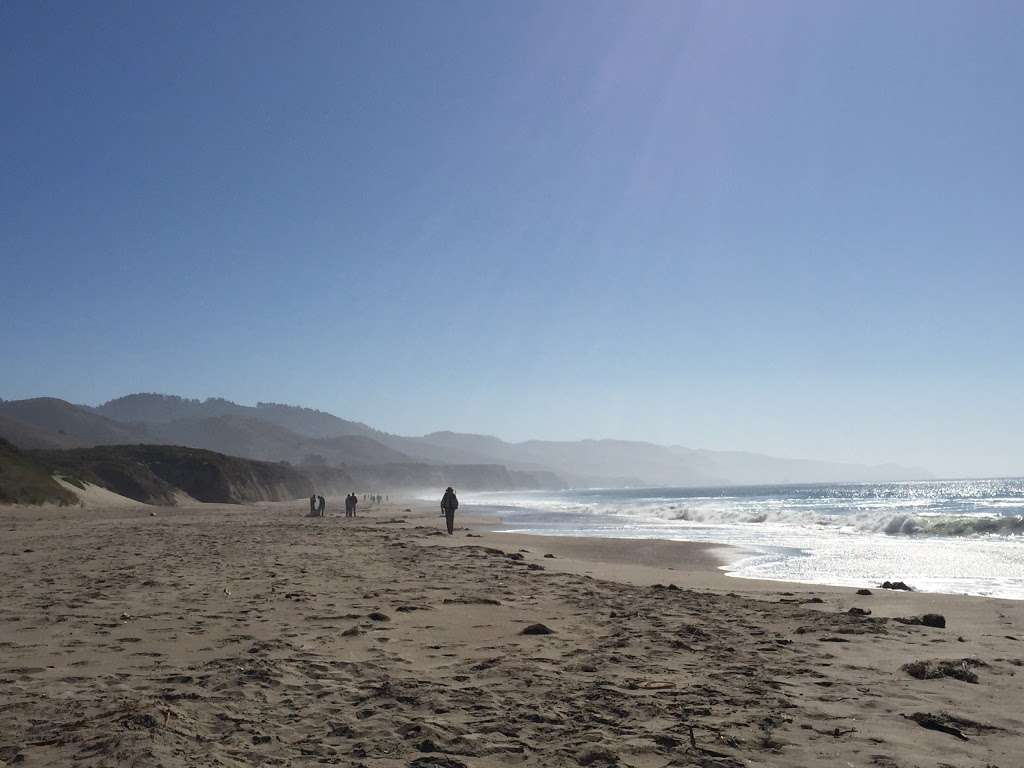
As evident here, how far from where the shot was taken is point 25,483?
32.5 metres

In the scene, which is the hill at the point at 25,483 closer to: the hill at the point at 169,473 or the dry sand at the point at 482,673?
the hill at the point at 169,473

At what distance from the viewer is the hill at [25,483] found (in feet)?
102

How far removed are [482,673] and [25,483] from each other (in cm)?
3513

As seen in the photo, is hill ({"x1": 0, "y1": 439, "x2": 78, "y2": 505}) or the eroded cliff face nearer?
hill ({"x1": 0, "y1": 439, "x2": 78, "y2": 505})

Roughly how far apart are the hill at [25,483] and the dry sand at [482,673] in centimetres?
2473

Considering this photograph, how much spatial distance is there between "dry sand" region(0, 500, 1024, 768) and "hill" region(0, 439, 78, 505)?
2473 centimetres

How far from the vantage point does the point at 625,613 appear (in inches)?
327

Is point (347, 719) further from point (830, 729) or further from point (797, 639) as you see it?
point (797, 639)

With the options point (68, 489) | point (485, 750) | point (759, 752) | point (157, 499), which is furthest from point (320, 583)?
point (157, 499)

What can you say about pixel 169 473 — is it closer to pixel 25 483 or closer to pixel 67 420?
pixel 25 483

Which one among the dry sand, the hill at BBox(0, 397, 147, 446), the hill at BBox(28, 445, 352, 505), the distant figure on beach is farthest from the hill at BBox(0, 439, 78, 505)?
the hill at BBox(0, 397, 147, 446)

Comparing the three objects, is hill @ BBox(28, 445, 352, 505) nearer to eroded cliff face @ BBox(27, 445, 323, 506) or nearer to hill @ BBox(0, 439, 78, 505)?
eroded cliff face @ BBox(27, 445, 323, 506)

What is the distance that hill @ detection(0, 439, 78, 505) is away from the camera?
31.1 meters

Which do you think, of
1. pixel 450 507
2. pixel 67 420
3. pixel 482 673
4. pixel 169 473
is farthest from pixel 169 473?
pixel 67 420
